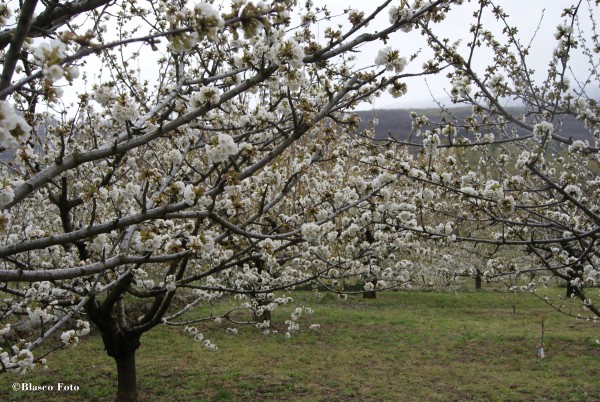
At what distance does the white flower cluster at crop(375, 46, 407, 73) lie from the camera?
3.32m

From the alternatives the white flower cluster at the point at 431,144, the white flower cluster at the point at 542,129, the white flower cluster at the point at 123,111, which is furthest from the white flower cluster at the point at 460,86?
the white flower cluster at the point at 123,111

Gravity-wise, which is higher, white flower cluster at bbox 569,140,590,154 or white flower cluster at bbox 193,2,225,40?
white flower cluster at bbox 193,2,225,40

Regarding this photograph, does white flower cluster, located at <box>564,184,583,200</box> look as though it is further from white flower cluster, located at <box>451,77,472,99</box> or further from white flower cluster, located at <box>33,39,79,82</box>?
white flower cluster, located at <box>33,39,79,82</box>

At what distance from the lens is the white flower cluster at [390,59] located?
10.9 feet

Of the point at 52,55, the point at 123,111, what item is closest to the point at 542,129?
the point at 123,111

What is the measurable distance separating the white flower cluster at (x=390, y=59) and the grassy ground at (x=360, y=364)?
273 inches

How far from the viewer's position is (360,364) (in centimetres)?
1117

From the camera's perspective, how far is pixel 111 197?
4004 millimetres

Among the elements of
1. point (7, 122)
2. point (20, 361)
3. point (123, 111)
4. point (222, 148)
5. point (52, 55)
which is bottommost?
point (20, 361)

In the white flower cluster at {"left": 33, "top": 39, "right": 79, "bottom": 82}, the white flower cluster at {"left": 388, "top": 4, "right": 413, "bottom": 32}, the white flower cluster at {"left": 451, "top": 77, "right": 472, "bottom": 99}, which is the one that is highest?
the white flower cluster at {"left": 451, "top": 77, "right": 472, "bottom": 99}

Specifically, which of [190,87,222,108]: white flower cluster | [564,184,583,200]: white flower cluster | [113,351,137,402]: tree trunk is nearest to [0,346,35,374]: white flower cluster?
[190,87,222,108]: white flower cluster

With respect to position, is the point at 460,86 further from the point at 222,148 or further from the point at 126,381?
the point at 126,381

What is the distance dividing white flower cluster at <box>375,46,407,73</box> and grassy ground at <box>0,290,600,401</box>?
22.7 feet

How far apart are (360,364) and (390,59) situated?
365 inches
